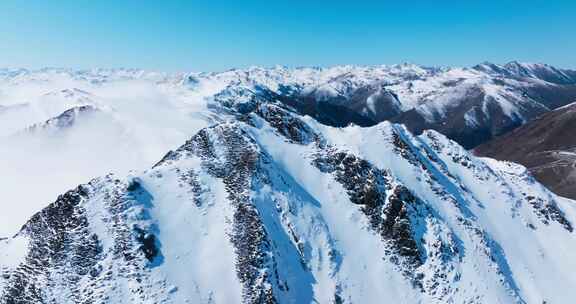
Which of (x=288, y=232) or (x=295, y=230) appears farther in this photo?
(x=295, y=230)

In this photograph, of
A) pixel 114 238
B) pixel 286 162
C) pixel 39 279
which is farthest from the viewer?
pixel 286 162

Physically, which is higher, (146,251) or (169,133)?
(146,251)

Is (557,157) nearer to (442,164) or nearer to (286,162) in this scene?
(442,164)

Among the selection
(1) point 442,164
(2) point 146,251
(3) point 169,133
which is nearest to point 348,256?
(2) point 146,251

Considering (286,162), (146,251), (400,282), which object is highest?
(286,162)

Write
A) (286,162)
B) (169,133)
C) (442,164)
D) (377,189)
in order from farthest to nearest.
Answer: (169,133) → (442,164) → (286,162) → (377,189)

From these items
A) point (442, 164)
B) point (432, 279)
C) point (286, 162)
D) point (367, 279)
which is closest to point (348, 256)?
point (367, 279)

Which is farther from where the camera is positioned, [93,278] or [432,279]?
[432,279]
